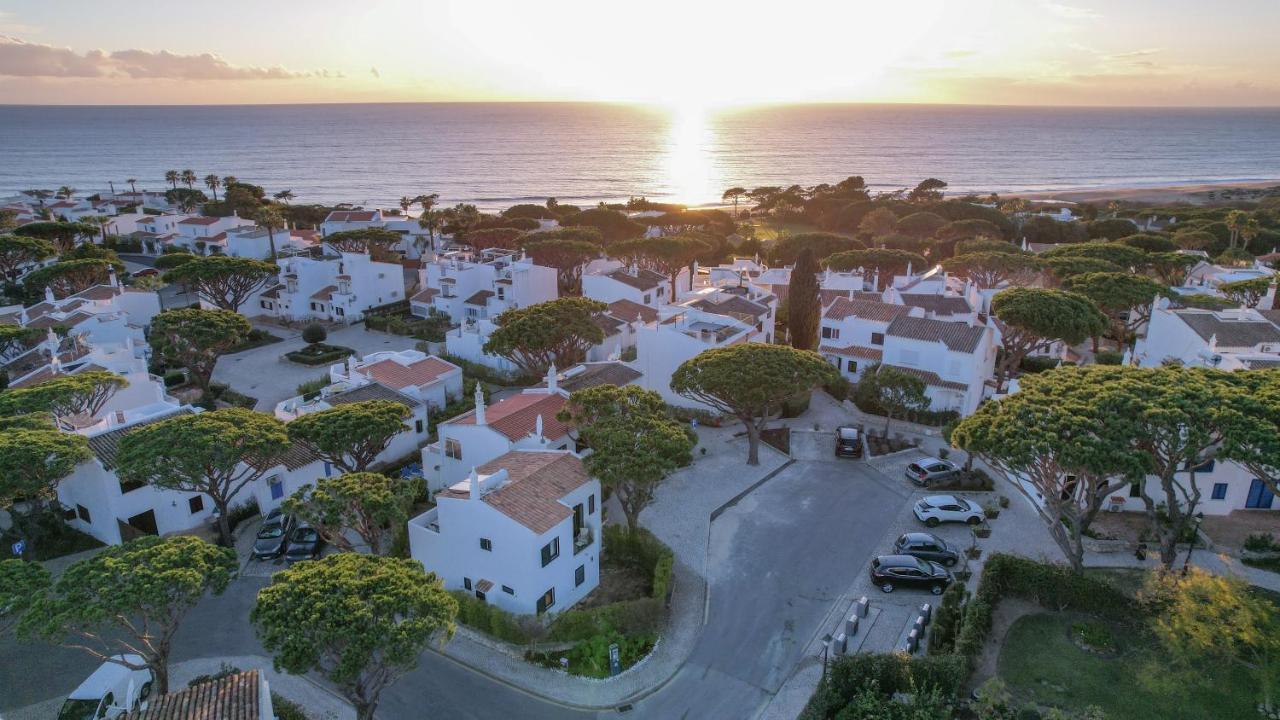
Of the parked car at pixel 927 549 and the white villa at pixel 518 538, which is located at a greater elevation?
the white villa at pixel 518 538

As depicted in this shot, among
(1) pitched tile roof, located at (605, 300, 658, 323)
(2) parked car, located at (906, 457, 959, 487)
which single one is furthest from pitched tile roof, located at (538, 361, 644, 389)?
(2) parked car, located at (906, 457, 959, 487)

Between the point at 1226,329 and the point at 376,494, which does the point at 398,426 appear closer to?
the point at 376,494

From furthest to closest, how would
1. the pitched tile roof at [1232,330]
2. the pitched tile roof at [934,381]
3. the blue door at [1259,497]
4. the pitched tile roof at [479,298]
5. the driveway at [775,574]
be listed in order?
the pitched tile roof at [479,298] < the pitched tile roof at [934,381] < the pitched tile roof at [1232,330] < the blue door at [1259,497] < the driveway at [775,574]

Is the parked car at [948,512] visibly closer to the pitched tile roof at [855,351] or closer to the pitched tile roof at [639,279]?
the pitched tile roof at [855,351]

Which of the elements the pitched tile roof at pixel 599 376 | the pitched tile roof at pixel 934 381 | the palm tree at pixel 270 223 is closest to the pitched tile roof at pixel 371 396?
the pitched tile roof at pixel 599 376

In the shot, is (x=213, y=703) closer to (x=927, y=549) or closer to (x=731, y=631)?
(x=731, y=631)

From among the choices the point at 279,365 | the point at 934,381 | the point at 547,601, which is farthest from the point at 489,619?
the point at 279,365
